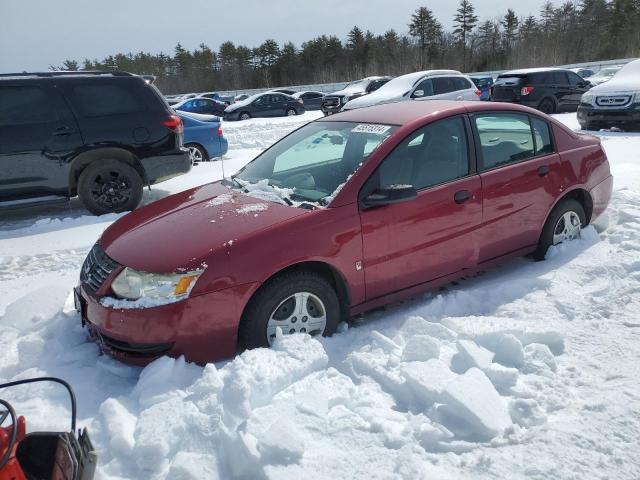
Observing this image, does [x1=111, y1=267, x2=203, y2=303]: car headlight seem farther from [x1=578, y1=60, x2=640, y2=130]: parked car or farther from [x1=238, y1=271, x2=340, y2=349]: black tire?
[x1=578, y1=60, x2=640, y2=130]: parked car

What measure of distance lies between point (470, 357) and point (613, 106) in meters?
11.7

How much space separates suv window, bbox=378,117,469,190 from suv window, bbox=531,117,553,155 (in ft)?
2.90

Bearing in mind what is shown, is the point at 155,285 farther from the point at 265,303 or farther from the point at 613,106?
the point at 613,106

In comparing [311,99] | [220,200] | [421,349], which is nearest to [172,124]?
[220,200]

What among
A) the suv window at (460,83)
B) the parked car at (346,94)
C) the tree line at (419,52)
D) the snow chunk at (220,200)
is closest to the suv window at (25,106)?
the snow chunk at (220,200)

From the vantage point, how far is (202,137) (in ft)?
35.2

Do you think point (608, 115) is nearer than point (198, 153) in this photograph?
No

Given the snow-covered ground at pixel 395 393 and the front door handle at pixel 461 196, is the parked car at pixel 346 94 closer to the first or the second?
the front door handle at pixel 461 196

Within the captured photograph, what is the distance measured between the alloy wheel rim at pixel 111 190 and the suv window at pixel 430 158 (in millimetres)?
4695

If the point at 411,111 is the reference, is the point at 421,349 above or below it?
below

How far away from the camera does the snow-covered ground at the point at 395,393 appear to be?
7.54 feet

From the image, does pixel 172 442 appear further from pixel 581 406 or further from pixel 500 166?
pixel 500 166

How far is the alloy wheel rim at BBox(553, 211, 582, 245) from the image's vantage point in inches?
182

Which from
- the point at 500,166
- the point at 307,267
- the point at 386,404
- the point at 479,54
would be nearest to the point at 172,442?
the point at 386,404
